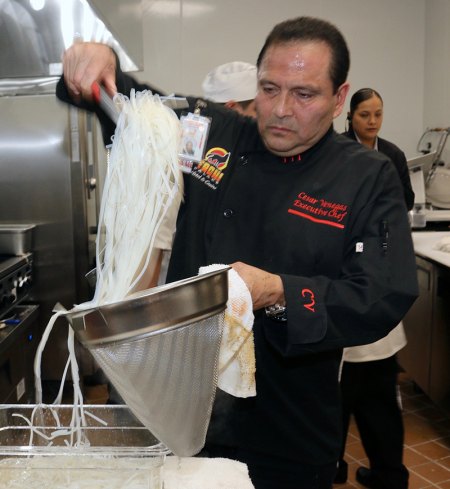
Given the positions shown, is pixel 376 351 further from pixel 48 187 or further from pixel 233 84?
pixel 48 187

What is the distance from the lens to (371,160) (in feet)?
4.89

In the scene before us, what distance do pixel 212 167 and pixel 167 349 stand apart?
73cm

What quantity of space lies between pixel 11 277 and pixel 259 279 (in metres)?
2.15

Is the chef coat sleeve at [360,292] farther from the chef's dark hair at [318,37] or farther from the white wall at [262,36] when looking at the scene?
the white wall at [262,36]

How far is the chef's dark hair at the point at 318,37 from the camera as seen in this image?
1.43 m

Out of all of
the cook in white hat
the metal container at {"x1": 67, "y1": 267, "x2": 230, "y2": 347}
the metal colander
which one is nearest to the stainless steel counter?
the cook in white hat

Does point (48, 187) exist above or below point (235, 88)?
below

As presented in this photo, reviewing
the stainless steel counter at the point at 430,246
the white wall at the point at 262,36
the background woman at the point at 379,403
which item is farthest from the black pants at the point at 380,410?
the white wall at the point at 262,36

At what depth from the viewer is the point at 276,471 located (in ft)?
5.03

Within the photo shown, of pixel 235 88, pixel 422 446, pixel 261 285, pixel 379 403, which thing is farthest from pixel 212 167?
pixel 422 446

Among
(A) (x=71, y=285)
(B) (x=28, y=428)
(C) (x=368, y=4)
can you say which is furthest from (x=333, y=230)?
(C) (x=368, y=4)

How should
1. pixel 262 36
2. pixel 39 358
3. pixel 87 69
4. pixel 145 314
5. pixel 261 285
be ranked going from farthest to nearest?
1. pixel 262 36
2. pixel 87 69
3. pixel 261 285
4. pixel 39 358
5. pixel 145 314

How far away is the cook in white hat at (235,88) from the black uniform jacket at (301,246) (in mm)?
1035

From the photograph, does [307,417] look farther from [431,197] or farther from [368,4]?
[368,4]
